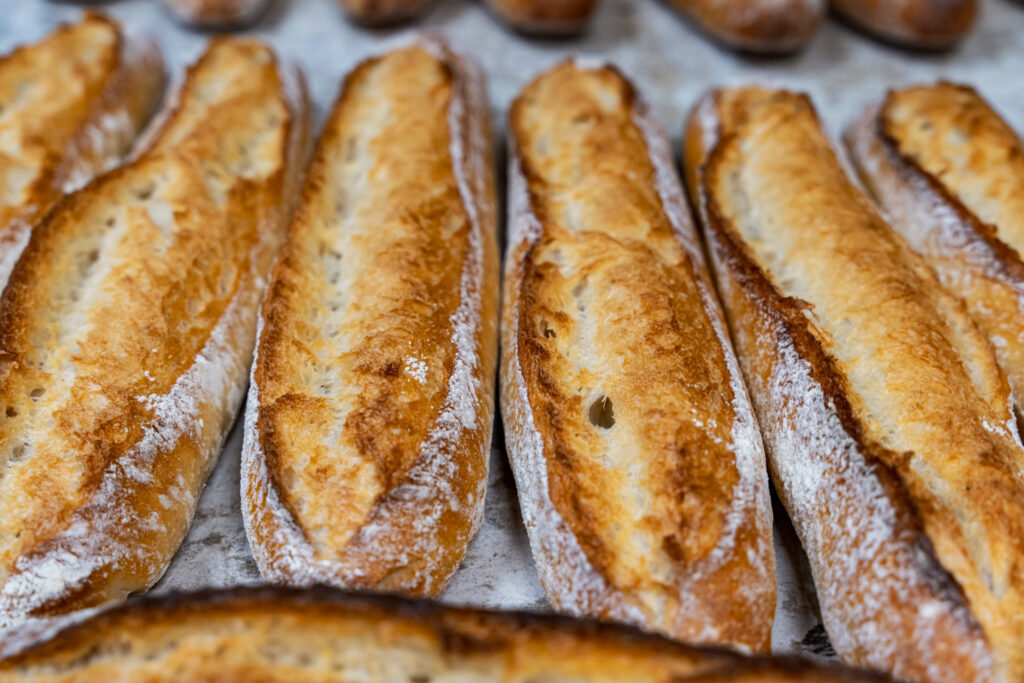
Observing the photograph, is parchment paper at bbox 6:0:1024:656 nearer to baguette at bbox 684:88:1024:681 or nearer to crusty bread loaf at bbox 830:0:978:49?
crusty bread loaf at bbox 830:0:978:49

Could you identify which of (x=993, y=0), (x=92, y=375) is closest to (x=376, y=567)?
(x=92, y=375)

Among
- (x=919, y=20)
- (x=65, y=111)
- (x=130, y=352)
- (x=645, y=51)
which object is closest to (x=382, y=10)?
(x=645, y=51)

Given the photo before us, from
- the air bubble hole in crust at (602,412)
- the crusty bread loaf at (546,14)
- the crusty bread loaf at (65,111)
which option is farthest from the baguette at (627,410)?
the crusty bread loaf at (65,111)

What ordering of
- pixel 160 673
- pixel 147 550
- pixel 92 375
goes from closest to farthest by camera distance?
pixel 160 673 < pixel 147 550 < pixel 92 375

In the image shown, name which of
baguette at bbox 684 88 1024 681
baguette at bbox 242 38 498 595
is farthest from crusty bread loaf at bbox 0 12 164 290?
baguette at bbox 684 88 1024 681

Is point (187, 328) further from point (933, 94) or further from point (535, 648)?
point (933, 94)

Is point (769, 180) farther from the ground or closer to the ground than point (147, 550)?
farther from the ground

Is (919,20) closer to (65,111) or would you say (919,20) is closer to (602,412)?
(602,412)
